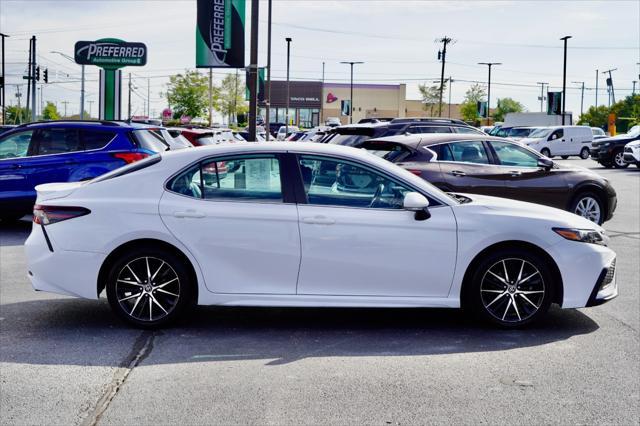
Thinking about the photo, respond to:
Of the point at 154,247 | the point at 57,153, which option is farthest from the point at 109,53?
the point at 154,247

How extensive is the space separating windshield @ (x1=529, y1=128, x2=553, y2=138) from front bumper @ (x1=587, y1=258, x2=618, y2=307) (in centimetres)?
3951

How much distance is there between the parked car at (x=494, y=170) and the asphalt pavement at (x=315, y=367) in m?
4.57

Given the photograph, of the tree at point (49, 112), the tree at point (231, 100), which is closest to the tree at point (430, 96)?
the tree at point (231, 100)

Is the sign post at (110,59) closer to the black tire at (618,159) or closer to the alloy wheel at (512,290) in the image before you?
the black tire at (618,159)

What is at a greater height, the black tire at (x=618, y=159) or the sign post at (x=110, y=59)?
the sign post at (x=110, y=59)

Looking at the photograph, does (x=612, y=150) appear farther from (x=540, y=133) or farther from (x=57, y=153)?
(x=57, y=153)

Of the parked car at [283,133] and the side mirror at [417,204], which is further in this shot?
the parked car at [283,133]

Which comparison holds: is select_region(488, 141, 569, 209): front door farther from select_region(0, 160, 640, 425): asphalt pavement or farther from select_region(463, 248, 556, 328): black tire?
select_region(463, 248, 556, 328): black tire

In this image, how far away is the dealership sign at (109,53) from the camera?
3084 cm

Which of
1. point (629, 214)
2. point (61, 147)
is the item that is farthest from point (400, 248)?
point (629, 214)

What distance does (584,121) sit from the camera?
370 ft

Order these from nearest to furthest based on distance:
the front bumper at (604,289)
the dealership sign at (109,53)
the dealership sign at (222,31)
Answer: the front bumper at (604,289), the dealership sign at (222,31), the dealership sign at (109,53)

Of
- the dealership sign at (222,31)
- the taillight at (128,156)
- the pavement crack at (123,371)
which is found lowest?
the pavement crack at (123,371)

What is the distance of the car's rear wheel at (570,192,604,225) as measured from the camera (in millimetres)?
13156
